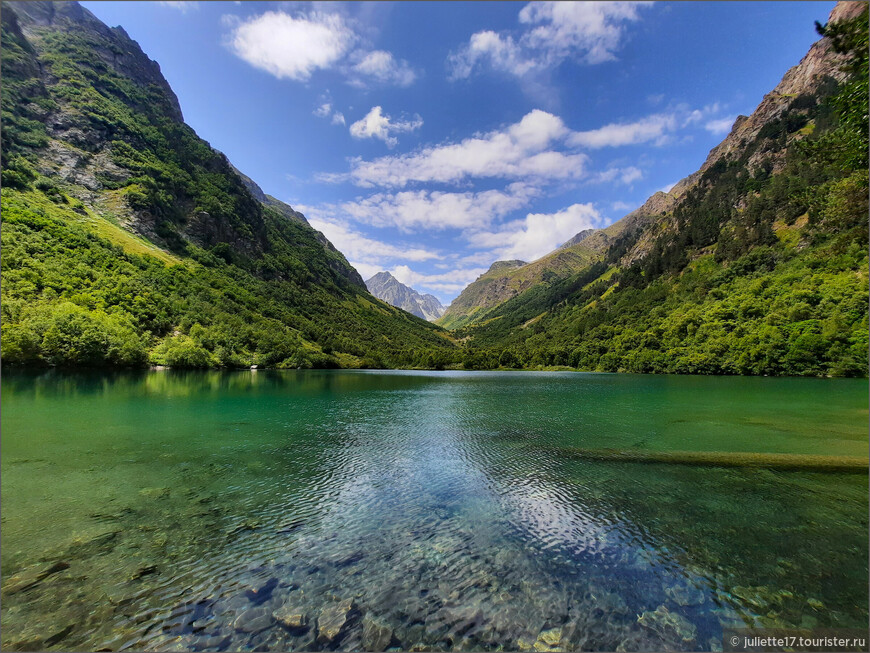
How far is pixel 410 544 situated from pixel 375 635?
4.35 meters

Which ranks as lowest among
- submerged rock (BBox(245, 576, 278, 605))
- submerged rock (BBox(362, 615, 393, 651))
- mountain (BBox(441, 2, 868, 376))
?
submerged rock (BBox(362, 615, 393, 651))

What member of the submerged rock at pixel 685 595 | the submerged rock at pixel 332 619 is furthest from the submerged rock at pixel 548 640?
the submerged rock at pixel 332 619

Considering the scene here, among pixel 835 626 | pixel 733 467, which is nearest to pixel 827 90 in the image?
pixel 733 467

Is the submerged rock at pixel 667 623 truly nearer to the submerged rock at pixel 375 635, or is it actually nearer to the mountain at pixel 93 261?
the submerged rock at pixel 375 635

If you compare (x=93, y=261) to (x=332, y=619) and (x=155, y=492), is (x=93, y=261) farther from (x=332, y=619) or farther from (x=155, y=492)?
(x=332, y=619)

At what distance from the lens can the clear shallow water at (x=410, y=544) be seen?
8484 millimetres

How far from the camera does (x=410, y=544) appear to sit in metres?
12.6

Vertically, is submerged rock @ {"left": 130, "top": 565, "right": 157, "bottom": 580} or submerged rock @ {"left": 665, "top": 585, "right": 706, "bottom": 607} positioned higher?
submerged rock @ {"left": 130, "top": 565, "right": 157, "bottom": 580}

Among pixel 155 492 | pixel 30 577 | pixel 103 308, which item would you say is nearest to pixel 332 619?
pixel 30 577

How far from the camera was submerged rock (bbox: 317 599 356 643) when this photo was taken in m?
8.13

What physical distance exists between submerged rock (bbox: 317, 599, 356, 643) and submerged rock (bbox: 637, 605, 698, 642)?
7477 millimetres

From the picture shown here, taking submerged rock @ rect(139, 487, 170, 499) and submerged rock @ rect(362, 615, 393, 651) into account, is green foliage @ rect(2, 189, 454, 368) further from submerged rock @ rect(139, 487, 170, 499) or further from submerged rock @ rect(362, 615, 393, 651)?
submerged rock @ rect(362, 615, 393, 651)

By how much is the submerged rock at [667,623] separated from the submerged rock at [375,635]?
20.8 feet

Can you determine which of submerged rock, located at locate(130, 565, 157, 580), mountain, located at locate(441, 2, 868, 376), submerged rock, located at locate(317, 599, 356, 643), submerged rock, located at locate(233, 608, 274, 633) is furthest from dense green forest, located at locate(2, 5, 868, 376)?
submerged rock, located at locate(130, 565, 157, 580)
